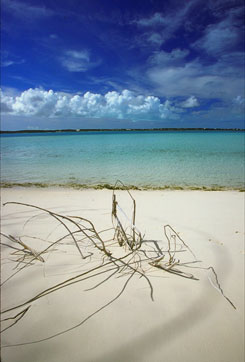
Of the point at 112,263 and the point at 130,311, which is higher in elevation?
the point at 112,263

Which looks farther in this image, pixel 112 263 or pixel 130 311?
pixel 112 263

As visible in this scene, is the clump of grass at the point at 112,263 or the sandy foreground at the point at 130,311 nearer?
the sandy foreground at the point at 130,311

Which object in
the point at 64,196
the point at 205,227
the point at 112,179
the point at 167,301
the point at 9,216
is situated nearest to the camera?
the point at 167,301

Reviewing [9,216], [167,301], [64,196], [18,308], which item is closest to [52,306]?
[18,308]

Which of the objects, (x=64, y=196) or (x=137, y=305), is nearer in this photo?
(x=137, y=305)

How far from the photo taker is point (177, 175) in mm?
7207

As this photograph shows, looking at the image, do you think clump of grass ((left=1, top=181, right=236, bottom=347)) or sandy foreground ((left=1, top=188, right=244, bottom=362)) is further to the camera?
clump of grass ((left=1, top=181, right=236, bottom=347))

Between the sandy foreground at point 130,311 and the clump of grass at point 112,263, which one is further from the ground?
the clump of grass at point 112,263

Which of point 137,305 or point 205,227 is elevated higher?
point 205,227

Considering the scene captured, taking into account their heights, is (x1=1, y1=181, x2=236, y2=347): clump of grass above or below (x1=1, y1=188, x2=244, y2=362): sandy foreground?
above

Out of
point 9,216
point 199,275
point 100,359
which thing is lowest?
point 100,359

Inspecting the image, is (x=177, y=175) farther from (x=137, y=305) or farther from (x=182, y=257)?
(x=137, y=305)

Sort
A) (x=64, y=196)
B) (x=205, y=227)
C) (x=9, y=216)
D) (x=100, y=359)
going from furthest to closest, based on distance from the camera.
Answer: (x=64, y=196)
(x=9, y=216)
(x=205, y=227)
(x=100, y=359)

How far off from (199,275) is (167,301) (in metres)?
0.44
